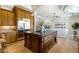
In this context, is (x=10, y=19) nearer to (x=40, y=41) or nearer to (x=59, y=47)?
(x=40, y=41)

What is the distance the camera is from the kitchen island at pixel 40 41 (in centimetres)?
280

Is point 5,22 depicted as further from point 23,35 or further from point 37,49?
point 37,49

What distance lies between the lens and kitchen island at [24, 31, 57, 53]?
2.80 meters

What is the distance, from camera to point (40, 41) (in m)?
2.79

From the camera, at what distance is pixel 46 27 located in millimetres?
2820

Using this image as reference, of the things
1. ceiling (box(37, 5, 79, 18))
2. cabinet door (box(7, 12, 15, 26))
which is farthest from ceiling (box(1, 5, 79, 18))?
cabinet door (box(7, 12, 15, 26))

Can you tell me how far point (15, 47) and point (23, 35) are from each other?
0.29 metres

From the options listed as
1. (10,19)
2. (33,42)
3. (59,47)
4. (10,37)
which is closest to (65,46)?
(59,47)

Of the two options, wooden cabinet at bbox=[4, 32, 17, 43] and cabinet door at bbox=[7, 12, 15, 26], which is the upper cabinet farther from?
wooden cabinet at bbox=[4, 32, 17, 43]

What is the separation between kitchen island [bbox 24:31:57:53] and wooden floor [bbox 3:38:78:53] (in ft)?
0.27
